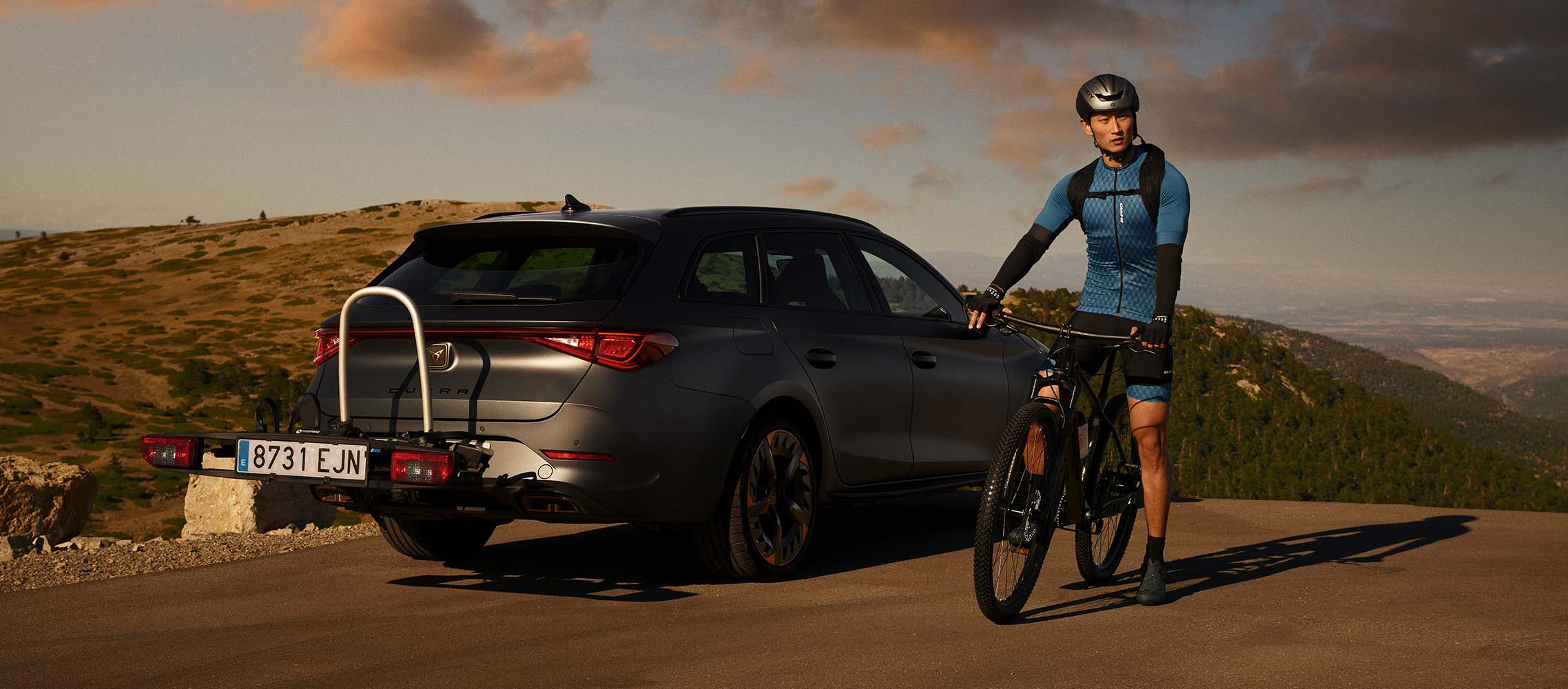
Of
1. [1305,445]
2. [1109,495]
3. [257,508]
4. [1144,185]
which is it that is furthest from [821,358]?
[1305,445]

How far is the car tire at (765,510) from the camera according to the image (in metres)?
6.15

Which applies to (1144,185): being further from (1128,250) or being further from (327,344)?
(327,344)

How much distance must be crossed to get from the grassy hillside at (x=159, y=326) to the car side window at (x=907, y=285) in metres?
16.4

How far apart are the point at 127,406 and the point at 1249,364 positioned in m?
105

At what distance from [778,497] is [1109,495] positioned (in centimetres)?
152

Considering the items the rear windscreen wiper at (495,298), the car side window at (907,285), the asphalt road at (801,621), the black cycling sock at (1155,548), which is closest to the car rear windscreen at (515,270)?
the rear windscreen wiper at (495,298)

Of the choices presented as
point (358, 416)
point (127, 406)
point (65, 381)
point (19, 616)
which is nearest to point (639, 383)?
point (358, 416)

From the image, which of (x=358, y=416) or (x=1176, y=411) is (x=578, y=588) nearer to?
(x=358, y=416)

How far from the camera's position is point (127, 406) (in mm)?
56688

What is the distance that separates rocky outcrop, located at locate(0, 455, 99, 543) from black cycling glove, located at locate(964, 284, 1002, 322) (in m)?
6.60

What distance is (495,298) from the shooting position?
5.71 meters

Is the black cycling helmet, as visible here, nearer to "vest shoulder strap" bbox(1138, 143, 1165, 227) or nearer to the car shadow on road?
"vest shoulder strap" bbox(1138, 143, 1165, 227)

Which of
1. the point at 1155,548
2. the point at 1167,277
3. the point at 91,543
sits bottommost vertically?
the point at 91,543

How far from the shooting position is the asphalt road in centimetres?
455
